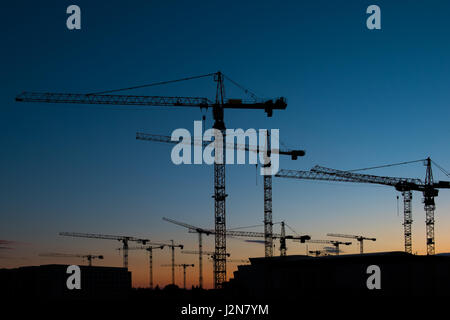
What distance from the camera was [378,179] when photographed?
166500 millimetres

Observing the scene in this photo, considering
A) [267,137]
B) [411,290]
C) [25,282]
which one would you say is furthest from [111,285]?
[411,290]

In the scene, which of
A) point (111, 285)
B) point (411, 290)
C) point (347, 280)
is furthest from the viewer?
point (111, 285)

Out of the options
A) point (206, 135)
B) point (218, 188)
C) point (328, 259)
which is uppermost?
point (206, 135)

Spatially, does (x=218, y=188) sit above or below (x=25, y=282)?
above

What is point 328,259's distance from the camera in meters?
120

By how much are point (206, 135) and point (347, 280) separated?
42808 millimetres

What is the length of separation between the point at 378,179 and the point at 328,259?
2128 inches
